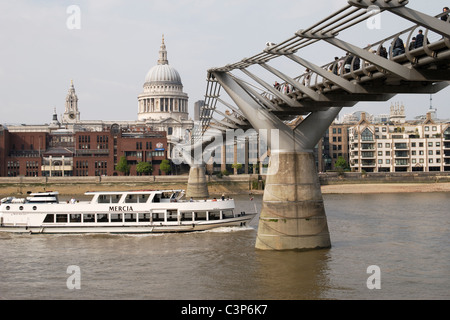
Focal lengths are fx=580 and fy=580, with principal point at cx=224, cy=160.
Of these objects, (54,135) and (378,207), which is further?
(54,135)

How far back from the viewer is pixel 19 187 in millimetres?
105188

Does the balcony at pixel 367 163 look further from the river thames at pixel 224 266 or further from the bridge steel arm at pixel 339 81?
the bridge steel arm at pixel 339 81

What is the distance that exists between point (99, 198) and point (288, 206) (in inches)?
685

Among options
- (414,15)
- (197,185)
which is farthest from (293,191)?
(197,185)

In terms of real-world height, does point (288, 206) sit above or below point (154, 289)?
above

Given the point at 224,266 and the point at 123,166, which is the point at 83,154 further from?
the point at 224,266

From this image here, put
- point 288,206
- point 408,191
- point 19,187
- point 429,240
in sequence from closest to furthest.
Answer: point 288,206
point 429,240
point 408,191
point 19,187

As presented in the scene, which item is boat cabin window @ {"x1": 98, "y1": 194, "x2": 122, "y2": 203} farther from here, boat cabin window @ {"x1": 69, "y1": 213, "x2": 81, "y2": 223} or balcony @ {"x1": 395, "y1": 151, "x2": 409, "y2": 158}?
balcony @ {"x1": 395, "y1": 151, "x2": 409, "y2": 158}

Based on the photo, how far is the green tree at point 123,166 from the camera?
113 metres

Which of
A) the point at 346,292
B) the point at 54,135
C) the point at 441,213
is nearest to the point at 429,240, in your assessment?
the point at 346,292

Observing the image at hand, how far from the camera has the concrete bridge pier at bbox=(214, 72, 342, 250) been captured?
3048cm

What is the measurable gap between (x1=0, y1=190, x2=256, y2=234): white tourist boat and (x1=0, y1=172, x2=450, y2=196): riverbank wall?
56.8m
